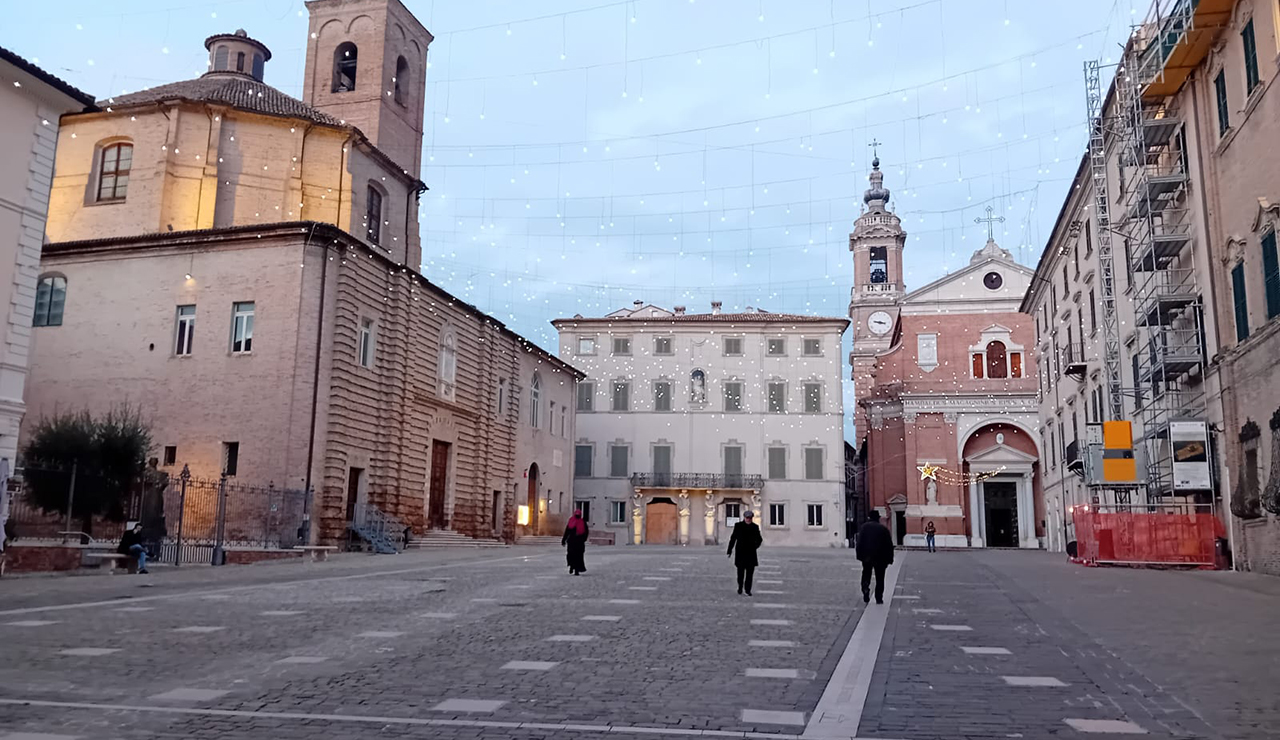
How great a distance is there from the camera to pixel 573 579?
17.6m

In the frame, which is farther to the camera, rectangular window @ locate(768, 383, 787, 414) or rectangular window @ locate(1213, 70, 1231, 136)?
rectangular window @ locate(768, 383, 787, 414)

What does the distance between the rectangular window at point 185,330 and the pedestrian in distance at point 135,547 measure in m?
10.6

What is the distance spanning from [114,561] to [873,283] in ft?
201

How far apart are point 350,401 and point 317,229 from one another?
4.90m

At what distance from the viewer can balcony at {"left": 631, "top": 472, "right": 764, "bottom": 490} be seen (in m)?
51.2

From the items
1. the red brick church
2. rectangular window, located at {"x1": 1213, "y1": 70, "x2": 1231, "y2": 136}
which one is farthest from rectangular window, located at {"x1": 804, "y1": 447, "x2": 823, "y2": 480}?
rectangular window, located at {"x1": 1213, "y1": 70, "x2": 1231, "y2": 136}

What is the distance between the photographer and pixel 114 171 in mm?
33406

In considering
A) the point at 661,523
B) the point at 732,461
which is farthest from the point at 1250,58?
the point at 661,523

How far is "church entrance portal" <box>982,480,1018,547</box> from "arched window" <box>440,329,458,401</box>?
30.2m

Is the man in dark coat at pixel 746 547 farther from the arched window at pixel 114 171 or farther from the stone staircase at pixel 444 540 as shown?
the arched window at pixel 114 171

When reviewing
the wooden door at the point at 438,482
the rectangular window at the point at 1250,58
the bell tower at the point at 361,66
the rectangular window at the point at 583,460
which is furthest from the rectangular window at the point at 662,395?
the rectangular window at the point at 1250,58

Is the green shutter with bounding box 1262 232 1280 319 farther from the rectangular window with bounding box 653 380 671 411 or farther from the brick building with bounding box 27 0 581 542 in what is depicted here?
the rectangular window with bounding box 653 380 671 411

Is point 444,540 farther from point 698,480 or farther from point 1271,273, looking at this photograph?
point 1271,273

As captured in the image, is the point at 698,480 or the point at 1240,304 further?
the point at 698,480
